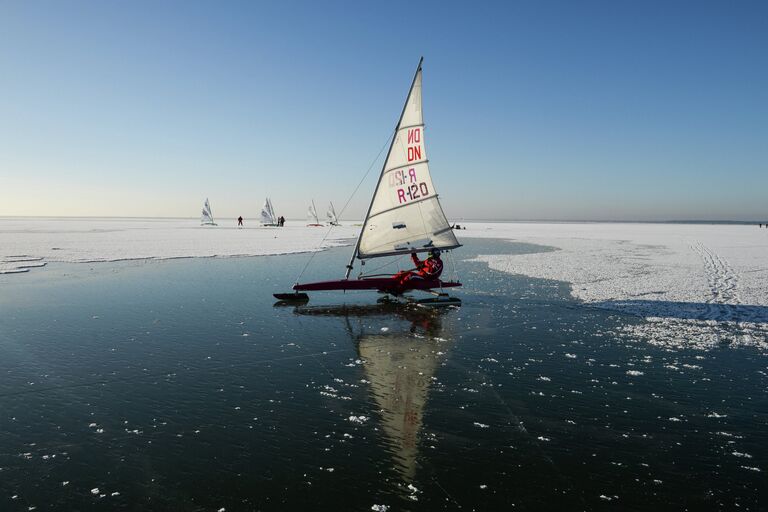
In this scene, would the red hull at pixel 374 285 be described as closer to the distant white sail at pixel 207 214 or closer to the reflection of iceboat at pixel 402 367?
the reflection of iceboat at pixel 402 367

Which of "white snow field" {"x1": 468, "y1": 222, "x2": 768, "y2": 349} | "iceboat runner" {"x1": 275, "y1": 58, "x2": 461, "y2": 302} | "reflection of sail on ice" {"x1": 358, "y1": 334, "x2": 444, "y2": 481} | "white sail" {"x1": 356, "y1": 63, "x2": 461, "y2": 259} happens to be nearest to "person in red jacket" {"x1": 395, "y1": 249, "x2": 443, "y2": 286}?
"iceboat runner" {"x1": 275, "y1": 58, "x2": 461, "y2": 302}

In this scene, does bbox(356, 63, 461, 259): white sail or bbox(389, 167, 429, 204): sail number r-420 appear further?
bbox(389, 167, 429, 204): sail number r-420

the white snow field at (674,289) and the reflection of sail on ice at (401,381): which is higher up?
the white snow field at (674,289)

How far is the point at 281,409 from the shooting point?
7055 millimetres

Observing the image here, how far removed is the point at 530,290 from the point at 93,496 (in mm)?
15344

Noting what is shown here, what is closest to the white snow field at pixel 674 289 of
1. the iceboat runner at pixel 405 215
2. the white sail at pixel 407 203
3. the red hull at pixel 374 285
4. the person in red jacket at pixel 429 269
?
the person in red jacket at pixel 429 269

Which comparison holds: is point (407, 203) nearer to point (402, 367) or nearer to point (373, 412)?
point (402, 367)

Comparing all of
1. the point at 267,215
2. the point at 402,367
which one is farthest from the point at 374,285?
the point at 267,215

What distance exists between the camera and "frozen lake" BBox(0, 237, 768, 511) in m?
5.03

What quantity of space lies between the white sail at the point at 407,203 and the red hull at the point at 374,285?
1243mm

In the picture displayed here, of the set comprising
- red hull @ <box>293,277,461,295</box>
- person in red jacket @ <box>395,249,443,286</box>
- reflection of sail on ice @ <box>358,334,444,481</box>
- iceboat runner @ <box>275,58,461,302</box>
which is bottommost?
reflection of sail on ice @ <box>358,334,444,481</box>

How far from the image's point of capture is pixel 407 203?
1705 cm

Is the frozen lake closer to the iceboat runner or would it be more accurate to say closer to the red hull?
the red hull

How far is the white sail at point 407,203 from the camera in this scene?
655 inches
